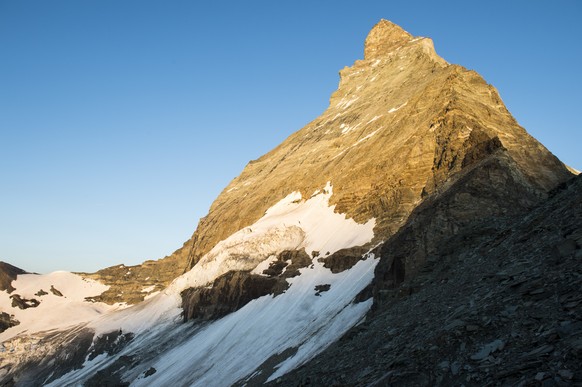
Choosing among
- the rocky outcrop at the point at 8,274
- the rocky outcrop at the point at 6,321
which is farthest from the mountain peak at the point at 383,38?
the rocky outcrop at the point at 6,321

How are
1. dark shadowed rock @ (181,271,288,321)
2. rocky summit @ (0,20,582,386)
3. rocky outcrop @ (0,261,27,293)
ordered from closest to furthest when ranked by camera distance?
rocky summit @ (0,20,582,386), dark shadowed rock @ (181,271,288,321), rocky outcrop @ (0,261,27,293)

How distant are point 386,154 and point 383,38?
97.9 meters

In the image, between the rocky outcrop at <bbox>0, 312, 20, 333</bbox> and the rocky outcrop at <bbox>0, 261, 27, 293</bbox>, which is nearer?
the rocky outcrop at <bbox>0, 312, 20, 333</bbox>

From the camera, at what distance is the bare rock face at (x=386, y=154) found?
161ft

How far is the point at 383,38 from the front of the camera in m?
154

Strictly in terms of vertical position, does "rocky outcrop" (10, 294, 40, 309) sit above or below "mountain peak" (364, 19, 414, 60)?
below

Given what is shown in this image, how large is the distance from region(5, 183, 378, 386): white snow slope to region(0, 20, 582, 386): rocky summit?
30cm

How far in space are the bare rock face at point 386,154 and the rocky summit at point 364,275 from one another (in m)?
0.35

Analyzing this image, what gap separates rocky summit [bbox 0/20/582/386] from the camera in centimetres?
1391

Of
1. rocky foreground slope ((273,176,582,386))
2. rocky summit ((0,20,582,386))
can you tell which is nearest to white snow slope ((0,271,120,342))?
rocky summit ((0,20,582,386))

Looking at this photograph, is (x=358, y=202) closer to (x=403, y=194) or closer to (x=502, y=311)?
(x=403, y=194)

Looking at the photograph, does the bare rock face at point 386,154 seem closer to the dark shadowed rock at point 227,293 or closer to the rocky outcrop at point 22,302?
the dark shadowed rock at point 227,293

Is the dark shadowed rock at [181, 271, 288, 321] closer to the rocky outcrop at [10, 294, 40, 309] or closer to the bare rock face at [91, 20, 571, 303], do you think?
the bare rock face at [91, 20, 571, 303]

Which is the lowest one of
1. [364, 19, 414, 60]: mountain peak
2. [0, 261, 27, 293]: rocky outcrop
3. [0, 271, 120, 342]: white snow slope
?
[0, 271, 120, 342]: white snow slope
